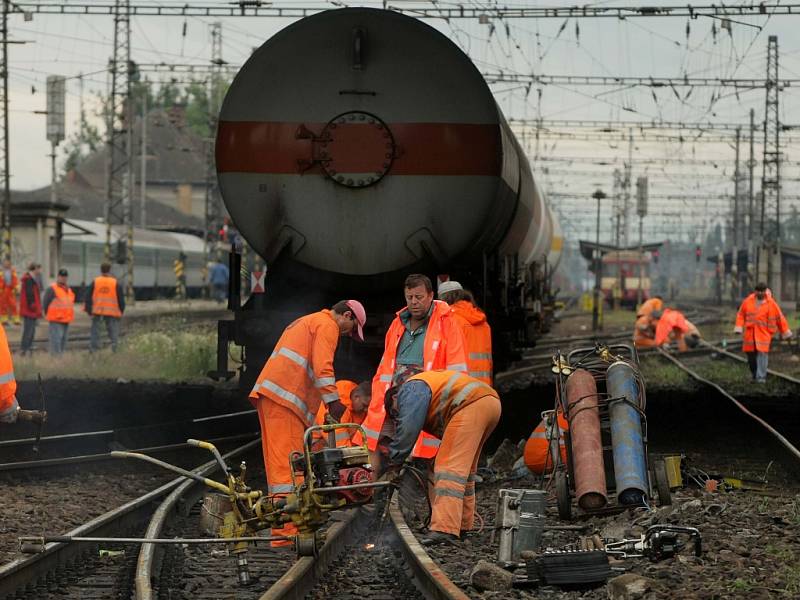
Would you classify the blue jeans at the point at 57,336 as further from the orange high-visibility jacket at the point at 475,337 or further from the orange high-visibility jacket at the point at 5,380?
the orange high-visibility jacket at the point at 5,380

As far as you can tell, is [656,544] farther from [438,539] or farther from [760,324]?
[760,324]

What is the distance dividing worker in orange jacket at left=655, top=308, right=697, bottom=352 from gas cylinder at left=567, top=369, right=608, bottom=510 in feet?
64.7

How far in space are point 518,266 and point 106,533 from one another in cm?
914

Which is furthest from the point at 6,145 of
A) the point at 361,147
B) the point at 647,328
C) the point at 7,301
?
the point at 361,147

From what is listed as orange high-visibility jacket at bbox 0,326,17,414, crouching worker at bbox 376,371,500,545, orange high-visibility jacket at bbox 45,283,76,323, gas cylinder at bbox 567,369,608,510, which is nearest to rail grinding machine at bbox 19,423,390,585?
crouching worker at bbox 376,371,500,545

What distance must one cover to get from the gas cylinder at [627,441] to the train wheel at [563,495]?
13.2 inches

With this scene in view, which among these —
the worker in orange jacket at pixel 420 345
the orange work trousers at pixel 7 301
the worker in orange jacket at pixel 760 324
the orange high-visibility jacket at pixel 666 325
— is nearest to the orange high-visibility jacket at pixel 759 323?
the worker in orange jacket at pixel 760 324

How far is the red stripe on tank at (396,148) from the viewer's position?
11.6 m

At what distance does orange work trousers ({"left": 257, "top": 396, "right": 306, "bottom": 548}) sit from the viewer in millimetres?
8047

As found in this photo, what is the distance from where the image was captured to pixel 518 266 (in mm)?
16734

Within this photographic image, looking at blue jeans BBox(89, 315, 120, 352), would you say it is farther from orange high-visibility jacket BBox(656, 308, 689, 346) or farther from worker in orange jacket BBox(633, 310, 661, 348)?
worker in orange jacket BBox(633, 310, 661, 348)

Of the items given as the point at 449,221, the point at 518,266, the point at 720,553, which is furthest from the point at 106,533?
the point at 518,266

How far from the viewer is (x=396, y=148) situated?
11.6 metres

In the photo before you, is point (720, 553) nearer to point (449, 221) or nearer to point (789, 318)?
point (449, 221)
